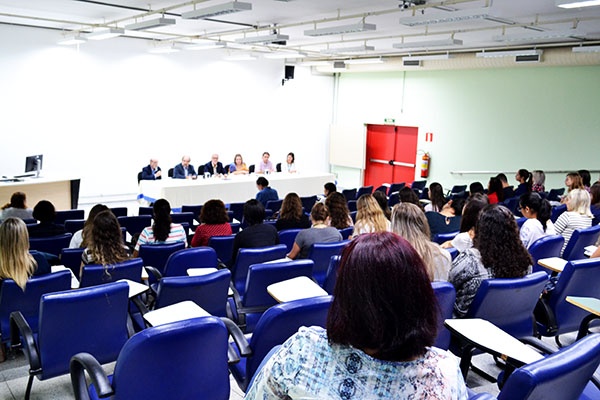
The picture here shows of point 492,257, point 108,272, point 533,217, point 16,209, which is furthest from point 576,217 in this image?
point 16,209

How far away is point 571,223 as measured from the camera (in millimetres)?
5906

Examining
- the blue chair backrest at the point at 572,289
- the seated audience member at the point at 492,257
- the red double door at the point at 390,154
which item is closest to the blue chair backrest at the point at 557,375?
the seated audience member at the point at 492,257

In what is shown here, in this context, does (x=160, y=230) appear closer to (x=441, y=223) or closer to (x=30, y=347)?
(x=30, y=347)

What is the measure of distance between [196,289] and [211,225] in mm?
2239

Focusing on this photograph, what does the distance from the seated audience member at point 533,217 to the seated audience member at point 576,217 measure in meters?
0.58

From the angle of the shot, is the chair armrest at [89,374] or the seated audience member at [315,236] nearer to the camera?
the chair armrest at [89,374]

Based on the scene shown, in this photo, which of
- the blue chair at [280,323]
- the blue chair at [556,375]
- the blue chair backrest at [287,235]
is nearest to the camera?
the blue chair at [556,375]

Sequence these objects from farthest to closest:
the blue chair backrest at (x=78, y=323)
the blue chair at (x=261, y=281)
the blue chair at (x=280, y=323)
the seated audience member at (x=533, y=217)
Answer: the seated audience member at (x=533, y=217)
the blue chair at (x=261, y=281)
the blue chair backrest at (x=78, y=323)
the blue chair at (x=280, y=323)

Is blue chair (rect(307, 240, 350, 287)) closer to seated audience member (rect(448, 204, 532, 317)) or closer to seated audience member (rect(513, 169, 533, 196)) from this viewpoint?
seated audience member (rect(448, 204, 532, 317))

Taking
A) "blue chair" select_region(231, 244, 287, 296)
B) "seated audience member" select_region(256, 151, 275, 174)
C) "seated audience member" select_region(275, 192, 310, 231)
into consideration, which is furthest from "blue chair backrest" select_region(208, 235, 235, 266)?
"seated audience member" select_region(256, 151, 275, 174)

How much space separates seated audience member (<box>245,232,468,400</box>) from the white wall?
1211 cm

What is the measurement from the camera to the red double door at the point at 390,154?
1559cm

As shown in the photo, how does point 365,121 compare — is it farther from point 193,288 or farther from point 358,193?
point 193,288

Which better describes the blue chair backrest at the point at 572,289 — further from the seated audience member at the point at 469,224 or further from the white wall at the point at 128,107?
the white wall at the point at 128,107
